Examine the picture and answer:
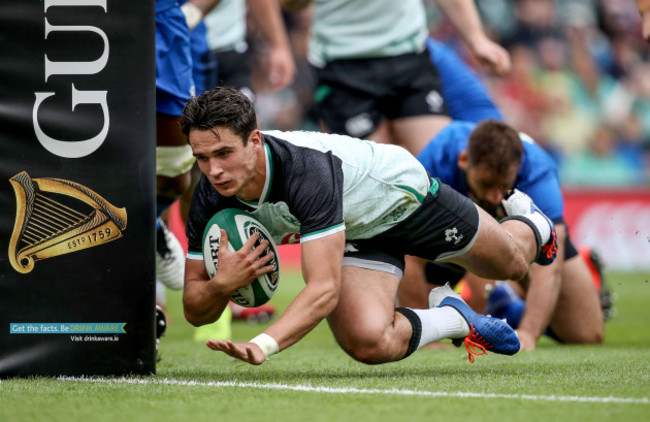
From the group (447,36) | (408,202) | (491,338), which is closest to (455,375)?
(491,338)

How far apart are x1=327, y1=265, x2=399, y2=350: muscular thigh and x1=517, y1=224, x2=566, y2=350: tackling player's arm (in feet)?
4.62

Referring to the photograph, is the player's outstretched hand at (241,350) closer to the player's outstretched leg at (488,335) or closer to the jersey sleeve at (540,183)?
the player's outstretched leg at (488,335)

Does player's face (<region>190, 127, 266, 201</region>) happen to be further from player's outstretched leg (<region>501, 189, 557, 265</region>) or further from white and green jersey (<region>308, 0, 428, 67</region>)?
white and green jersey (<region>308, 0, 428, 67</region>)

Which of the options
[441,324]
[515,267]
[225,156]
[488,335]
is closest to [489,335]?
[488,335]

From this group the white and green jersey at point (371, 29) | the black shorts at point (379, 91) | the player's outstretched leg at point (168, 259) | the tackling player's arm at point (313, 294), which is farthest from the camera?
the white and green jersey at point (371, 29)

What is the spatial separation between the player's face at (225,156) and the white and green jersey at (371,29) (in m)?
3.14

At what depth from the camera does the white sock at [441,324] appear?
426 cm

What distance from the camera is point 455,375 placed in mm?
4152

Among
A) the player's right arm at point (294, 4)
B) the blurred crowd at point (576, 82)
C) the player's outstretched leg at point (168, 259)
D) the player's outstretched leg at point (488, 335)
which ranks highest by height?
the player's right arm at point (294, 4)

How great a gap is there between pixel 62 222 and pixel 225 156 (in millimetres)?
737

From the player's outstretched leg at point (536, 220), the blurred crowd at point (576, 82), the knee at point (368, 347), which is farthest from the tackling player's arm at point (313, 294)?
the blurred crowd at point (576, 82)

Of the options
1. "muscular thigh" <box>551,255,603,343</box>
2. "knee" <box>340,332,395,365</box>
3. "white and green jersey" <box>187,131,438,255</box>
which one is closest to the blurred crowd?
"muscular thigh" <box>551,255,603,343</box>

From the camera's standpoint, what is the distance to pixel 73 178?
3.95 meters

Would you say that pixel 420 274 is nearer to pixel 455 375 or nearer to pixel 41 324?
pixel 455 375
